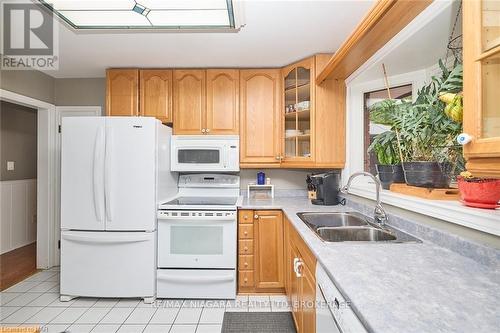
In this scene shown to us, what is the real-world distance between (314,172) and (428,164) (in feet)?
4.79

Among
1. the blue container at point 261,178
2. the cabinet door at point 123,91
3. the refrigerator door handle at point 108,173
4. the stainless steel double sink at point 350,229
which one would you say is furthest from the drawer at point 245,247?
the cabinet door at point 123,91

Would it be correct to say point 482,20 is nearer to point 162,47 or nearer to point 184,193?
point 162,47

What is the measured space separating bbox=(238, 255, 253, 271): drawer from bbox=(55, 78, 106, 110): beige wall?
8.13 ft

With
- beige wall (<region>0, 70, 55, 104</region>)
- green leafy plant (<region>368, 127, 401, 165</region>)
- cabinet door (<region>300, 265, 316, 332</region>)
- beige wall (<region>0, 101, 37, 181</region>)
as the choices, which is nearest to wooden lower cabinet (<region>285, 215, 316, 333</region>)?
cabinet door (<region>300, 265, 316, 332</region>)

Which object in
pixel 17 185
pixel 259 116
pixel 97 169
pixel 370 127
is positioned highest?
pixel 259 116

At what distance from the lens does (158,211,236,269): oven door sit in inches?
88.4

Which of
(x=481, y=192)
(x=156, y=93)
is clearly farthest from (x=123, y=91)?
(x=481, y=192)

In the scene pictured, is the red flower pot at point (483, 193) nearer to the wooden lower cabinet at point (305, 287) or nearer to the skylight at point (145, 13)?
the wooden lower cabinet at point (305, 287)

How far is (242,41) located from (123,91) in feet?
4.72

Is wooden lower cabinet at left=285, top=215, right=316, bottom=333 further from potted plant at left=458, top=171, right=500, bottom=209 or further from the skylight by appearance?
the skylight

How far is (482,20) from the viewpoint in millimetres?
696

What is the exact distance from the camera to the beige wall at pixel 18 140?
351 cm

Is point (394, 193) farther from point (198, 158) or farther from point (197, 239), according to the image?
point (198, 158)

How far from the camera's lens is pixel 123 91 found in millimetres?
2688
